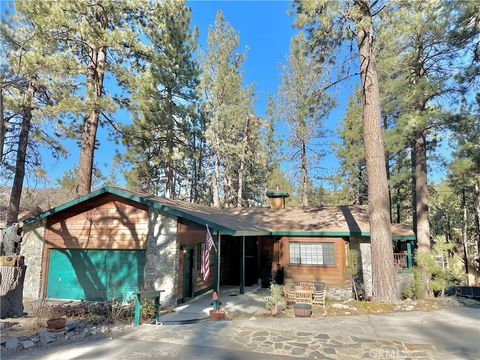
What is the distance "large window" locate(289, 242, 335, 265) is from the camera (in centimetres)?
1361

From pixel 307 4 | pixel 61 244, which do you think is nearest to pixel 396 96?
pixel 307 4

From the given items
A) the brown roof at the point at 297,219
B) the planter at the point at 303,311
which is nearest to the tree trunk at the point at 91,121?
the brown roof at the point at 297,219

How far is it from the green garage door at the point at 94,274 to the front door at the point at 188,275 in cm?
145

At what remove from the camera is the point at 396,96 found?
14820 millimetres

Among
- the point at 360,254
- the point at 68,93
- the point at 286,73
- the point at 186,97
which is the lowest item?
the point at 360,254

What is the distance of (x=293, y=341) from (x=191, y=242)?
5967 mm

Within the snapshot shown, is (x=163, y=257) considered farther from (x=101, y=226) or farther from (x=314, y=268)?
(x=314, y=268)

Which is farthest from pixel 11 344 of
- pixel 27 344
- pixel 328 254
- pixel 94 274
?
pixel 328 254

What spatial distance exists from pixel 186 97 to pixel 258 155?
762 cm

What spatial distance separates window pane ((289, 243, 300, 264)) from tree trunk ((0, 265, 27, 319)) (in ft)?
32.1

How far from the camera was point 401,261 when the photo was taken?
13.6 meters

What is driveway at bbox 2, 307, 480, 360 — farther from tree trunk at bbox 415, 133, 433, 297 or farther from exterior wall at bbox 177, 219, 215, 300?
tree trunk at bbox 415, 133, 433, 297

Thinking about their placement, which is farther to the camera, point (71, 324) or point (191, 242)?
point (191, 242)

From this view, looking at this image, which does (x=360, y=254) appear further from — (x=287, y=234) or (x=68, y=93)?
(x=68, y=93)
